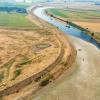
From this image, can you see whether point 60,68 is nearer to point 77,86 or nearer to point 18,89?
point 77,86

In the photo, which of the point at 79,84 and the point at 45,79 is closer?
the point at 79,84

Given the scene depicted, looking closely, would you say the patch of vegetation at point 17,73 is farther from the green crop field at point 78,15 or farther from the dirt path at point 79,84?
the green crop field at point 78,15

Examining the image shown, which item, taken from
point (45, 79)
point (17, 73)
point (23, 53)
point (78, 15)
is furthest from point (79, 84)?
point (78, 15)

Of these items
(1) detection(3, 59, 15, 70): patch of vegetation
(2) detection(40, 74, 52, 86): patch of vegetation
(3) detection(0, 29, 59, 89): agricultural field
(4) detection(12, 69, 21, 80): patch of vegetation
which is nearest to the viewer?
(2) detection(40, 74, 52, 86): patch of vegetation

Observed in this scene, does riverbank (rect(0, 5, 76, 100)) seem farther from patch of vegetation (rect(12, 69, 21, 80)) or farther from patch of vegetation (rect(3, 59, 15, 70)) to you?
patch of vegetation (rect(3, 59, 15, 70))

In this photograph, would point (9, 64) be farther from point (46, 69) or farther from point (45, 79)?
point (45, 79)

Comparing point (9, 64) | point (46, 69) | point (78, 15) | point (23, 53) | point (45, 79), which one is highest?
point (9, 64)

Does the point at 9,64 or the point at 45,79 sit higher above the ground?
the point at 9,64

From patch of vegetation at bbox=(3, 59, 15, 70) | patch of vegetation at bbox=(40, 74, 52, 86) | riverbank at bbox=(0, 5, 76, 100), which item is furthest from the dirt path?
patch of vegetation at bbox=(3, 59, 15, 70)

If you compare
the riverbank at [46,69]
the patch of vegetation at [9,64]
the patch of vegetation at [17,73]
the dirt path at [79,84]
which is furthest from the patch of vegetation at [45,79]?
the patch of vegetation at [9,64]
